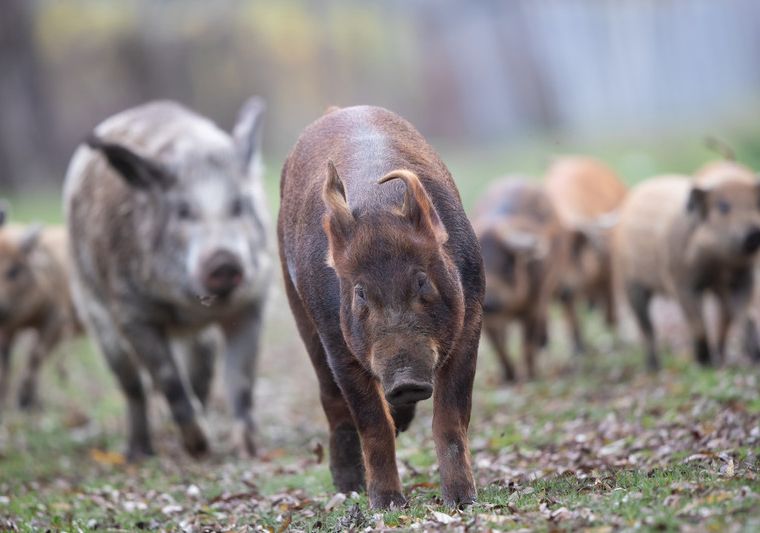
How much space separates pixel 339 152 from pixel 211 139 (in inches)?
147

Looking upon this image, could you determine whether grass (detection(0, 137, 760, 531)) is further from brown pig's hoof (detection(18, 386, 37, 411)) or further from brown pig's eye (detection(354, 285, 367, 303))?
brown pig's eye (detection(354, 285, 367, 303))

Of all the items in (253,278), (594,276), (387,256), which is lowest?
(594,276)

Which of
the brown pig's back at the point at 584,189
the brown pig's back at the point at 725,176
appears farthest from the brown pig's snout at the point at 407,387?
the brown pig's back at the point at 584,189

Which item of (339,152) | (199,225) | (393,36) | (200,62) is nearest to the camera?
(339,152)

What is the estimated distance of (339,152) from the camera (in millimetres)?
6680

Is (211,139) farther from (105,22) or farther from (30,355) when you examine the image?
(105,22)

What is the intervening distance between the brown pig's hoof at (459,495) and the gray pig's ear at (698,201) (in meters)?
5.67

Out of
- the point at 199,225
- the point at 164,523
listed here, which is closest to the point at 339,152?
the point at 164,523

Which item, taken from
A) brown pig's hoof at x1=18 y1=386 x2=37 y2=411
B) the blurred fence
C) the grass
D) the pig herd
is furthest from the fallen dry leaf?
the blurred fence

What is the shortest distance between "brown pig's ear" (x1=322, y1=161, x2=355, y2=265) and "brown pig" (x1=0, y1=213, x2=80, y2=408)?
349 inches

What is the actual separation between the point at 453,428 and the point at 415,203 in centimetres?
110

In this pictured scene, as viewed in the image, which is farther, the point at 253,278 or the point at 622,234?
the point at 622,234

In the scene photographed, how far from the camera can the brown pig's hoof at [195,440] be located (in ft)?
32.2

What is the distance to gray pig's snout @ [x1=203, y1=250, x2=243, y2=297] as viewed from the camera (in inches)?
371
